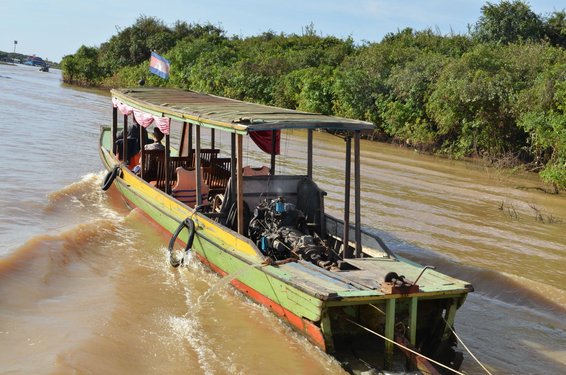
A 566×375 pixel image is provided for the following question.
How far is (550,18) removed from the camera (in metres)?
33.4

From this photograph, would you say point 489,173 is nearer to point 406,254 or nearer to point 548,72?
point 548,72

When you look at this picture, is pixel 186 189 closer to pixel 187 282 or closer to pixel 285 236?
pixel 187 282

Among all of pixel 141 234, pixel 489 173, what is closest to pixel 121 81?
pixel 489 173

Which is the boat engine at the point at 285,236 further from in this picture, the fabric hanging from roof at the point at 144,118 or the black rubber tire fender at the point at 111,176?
the black rubber tire fender at the point at 111,176

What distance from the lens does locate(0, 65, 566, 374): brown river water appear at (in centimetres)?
591

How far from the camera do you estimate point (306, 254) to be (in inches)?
267

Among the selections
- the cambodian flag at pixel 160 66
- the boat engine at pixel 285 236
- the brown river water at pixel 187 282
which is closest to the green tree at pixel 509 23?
the brown river water at pixel 187 282

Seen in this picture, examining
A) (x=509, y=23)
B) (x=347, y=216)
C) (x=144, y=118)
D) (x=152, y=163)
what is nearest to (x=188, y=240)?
(x=347, y=216)

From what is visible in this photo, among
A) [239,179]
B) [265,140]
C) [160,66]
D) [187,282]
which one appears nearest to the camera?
[239,179]

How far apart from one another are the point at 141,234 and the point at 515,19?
28.5 m

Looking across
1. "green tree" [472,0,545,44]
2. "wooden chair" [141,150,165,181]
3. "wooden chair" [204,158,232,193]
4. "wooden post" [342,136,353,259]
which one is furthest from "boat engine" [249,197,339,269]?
"green tree" [472,0,545,44]

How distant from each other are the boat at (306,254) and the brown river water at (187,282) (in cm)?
34

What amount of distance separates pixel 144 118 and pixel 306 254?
4279mm

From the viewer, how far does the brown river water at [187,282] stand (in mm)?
5910
